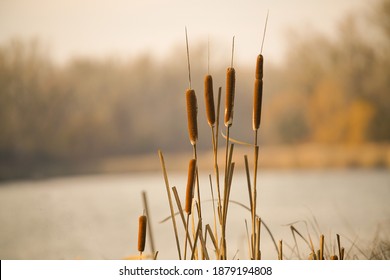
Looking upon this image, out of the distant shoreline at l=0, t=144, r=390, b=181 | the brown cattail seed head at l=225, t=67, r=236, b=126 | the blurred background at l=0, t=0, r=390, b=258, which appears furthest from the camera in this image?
the distant shoreline at l=0, t=144, r=390, b=181

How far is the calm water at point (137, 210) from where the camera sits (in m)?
2.21

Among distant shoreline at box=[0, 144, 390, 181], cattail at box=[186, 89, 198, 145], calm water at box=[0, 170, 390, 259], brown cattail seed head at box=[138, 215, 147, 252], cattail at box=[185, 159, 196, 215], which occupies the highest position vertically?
cattail at box=[186, 89, 198, 145]

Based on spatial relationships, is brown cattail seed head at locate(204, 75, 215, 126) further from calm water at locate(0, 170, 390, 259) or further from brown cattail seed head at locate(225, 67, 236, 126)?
calm water at locate(0, 170, 390, 259)

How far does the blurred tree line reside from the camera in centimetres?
243

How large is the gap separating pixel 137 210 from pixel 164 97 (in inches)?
21.2

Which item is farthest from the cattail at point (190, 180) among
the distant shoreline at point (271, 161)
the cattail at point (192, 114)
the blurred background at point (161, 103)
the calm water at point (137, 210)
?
the distant shoreline at point (271, 161)

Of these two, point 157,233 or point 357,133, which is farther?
point 357,133

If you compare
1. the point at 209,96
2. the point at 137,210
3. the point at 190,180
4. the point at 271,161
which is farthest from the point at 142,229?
the point at 271,161

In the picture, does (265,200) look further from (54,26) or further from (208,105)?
(208,105)

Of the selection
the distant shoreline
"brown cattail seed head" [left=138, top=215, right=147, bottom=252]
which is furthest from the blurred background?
"brown cattail seed head" [left=138, top=215, right=147, bottom=252]

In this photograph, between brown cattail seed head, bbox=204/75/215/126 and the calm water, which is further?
the calm water

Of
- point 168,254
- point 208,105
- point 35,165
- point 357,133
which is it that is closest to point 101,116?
point 35,165

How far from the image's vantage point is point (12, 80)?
2420mm

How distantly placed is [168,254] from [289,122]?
0.95m
